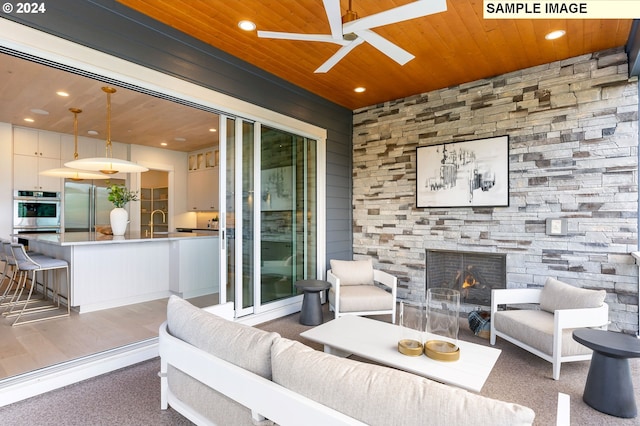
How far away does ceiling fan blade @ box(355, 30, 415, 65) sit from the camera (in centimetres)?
235

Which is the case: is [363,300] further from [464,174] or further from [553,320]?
[464,174]

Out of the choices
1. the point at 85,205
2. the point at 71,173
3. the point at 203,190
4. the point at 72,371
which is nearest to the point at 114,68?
the point at 72,371

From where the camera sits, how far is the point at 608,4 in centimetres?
207

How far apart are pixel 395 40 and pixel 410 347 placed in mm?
2757

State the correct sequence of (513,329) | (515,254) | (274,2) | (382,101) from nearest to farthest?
(274,2)
(513,329)
(515,254)
(382,101)

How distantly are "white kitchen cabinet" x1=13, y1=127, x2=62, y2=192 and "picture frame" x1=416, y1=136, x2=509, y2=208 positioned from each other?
6.55m

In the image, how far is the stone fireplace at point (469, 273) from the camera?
4.13 metres

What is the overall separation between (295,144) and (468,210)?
242 cm

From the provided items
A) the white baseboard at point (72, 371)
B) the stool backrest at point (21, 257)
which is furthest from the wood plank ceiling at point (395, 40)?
the stool backrest at point (21, 257)

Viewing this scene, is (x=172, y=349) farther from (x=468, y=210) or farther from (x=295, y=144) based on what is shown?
(x=468, y=210)

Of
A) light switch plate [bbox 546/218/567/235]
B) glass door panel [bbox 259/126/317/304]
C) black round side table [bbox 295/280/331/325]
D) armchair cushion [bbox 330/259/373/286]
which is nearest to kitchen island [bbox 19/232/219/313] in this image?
glass door panel [bbox 259/126/317/304]

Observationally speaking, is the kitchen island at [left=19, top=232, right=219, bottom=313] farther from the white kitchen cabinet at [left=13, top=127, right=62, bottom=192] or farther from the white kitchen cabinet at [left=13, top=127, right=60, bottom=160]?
the white kitchen cabinet at [left=13, top=127, right=60, bottom=160]

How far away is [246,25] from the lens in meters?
3.01

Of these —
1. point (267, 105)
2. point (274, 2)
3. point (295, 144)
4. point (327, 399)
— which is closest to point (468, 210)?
point (295, 144)
